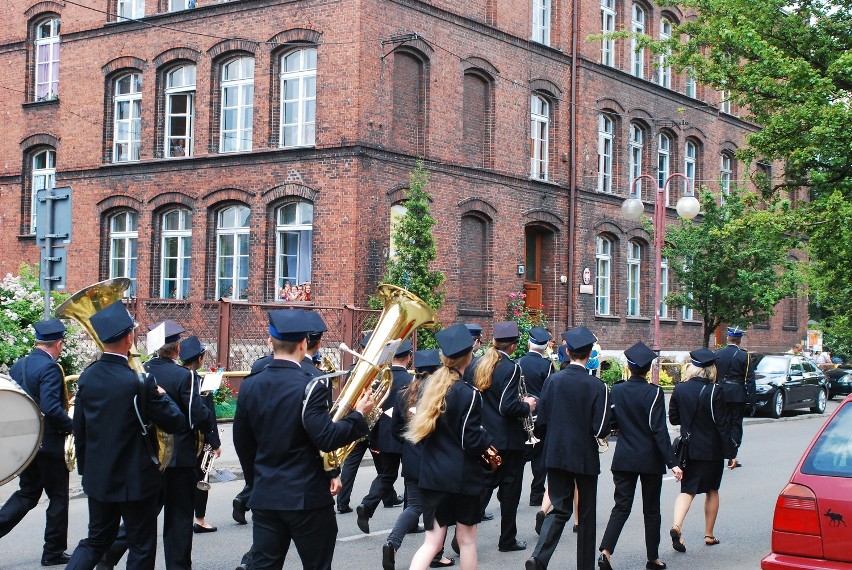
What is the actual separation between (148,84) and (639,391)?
20454 mm

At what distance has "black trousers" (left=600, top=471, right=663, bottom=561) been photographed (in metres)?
8.41

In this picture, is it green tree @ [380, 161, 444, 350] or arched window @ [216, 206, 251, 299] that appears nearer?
green tree @ [380, 161, 444, 350]

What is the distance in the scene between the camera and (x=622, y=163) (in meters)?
30.8

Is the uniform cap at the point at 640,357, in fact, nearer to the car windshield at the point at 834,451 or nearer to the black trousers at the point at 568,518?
the black trousers at the point at 568,518

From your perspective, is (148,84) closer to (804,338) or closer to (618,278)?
(618,278)

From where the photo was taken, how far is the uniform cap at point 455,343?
7160 mm

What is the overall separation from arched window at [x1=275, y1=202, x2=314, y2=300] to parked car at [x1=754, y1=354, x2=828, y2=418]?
1047cm

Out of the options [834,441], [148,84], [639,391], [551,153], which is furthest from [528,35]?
[834,441]

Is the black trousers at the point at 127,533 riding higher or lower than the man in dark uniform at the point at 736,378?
lower

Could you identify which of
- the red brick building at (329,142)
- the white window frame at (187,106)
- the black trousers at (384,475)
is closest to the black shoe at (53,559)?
the black trousers at (384,475)

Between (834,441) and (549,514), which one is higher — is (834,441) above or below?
above

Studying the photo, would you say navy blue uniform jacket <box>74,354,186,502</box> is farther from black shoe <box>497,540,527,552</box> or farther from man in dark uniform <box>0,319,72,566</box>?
black shoe <box>497,540,527,552</box>

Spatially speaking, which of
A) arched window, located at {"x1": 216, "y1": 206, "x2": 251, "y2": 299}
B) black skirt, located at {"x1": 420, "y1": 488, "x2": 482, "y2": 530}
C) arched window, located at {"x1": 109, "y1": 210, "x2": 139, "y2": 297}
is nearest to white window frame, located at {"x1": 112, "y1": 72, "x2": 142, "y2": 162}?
arched window, located at {"x1": 109, "y1": 210, "x2": 139, "y2": 297}

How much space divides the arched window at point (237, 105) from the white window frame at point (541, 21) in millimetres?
8002
